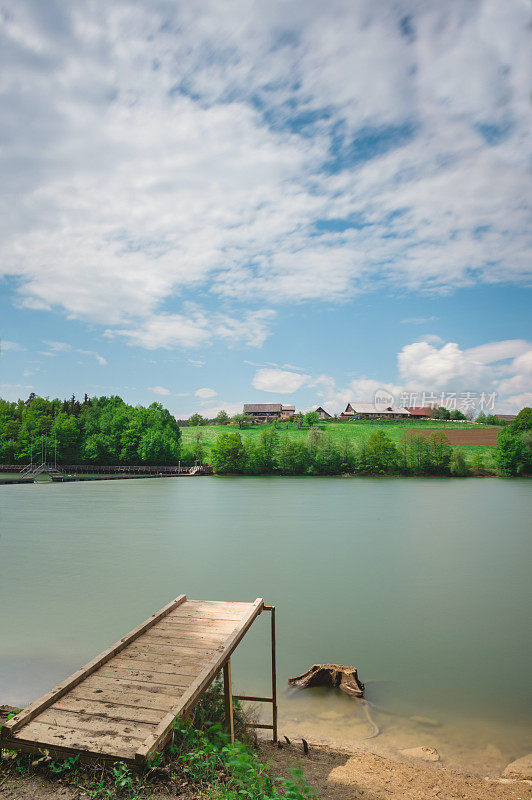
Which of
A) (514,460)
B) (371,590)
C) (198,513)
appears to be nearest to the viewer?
(371,590)

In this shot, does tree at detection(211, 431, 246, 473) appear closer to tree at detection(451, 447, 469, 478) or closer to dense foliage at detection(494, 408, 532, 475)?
tree at detection(451, 447, 469, 478)

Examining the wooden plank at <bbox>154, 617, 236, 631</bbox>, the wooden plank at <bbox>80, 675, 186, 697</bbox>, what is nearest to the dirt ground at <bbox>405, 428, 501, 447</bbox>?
Result: the wooden plank at <bbox>154, 617, 236, 631</bbox>

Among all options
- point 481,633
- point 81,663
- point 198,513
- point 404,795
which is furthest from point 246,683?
point 198,513

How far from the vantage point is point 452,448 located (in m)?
85.6

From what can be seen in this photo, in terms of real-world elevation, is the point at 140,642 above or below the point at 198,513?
above

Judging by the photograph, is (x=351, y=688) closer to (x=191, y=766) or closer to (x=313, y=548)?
(x=191, y=766)

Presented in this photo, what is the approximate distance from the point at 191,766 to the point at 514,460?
3310 inches

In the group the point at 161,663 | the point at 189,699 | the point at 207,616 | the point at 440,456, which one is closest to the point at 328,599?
the point at 207,616

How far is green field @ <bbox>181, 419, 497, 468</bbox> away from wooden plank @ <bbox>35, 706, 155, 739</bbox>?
93.1m

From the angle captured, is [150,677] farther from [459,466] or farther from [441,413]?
[441,413]

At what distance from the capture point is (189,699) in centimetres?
538

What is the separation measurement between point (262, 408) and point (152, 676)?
14641 cm

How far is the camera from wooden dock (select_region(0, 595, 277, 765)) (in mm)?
4637

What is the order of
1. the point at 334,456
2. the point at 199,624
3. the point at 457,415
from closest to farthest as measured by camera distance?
the point at 199,624, the point at 334,456, the point at 457,415
